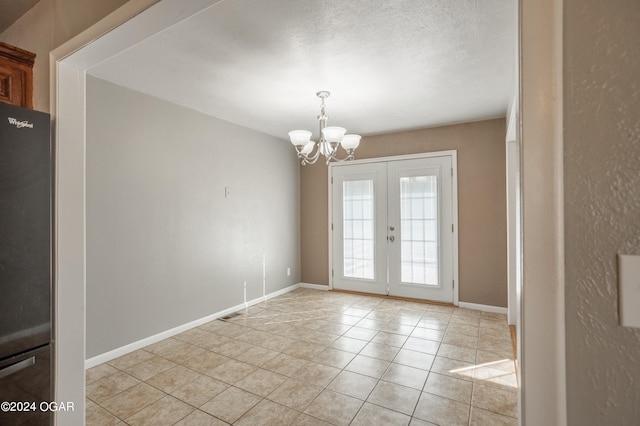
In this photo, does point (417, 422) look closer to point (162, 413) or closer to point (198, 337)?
point (162, 413)

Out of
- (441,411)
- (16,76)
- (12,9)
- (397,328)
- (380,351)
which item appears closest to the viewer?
(16,76)

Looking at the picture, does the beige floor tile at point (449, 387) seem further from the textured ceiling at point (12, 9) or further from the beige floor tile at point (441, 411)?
the textured ceiling at point (12, 9)

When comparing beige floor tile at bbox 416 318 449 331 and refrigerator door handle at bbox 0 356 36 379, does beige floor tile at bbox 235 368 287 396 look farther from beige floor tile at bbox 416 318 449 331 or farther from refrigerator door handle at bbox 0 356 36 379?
beige floor tile at bbox 416 318 449 331

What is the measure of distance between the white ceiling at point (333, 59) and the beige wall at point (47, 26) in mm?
619

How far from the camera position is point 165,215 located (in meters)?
3.49

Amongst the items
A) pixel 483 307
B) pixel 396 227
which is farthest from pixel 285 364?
pixel 483 307

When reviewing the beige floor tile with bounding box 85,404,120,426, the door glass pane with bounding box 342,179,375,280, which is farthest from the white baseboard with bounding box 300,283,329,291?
the beige floor tile with bounding box 85,404,120,426

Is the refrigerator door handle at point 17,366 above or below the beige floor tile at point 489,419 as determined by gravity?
above

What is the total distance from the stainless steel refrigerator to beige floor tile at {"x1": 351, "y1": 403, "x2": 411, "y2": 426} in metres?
1.75

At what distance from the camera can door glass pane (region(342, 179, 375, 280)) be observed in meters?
5.17

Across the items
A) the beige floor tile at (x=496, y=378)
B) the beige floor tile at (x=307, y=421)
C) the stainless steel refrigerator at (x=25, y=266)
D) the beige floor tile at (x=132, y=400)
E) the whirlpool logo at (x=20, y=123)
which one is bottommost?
the beige floor tile at (x=132, y=400)

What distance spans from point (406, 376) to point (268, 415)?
1.19 m

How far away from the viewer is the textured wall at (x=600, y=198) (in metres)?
0.56

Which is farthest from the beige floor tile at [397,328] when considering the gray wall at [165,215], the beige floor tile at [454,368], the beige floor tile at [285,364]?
the gray wall at [165,215]
